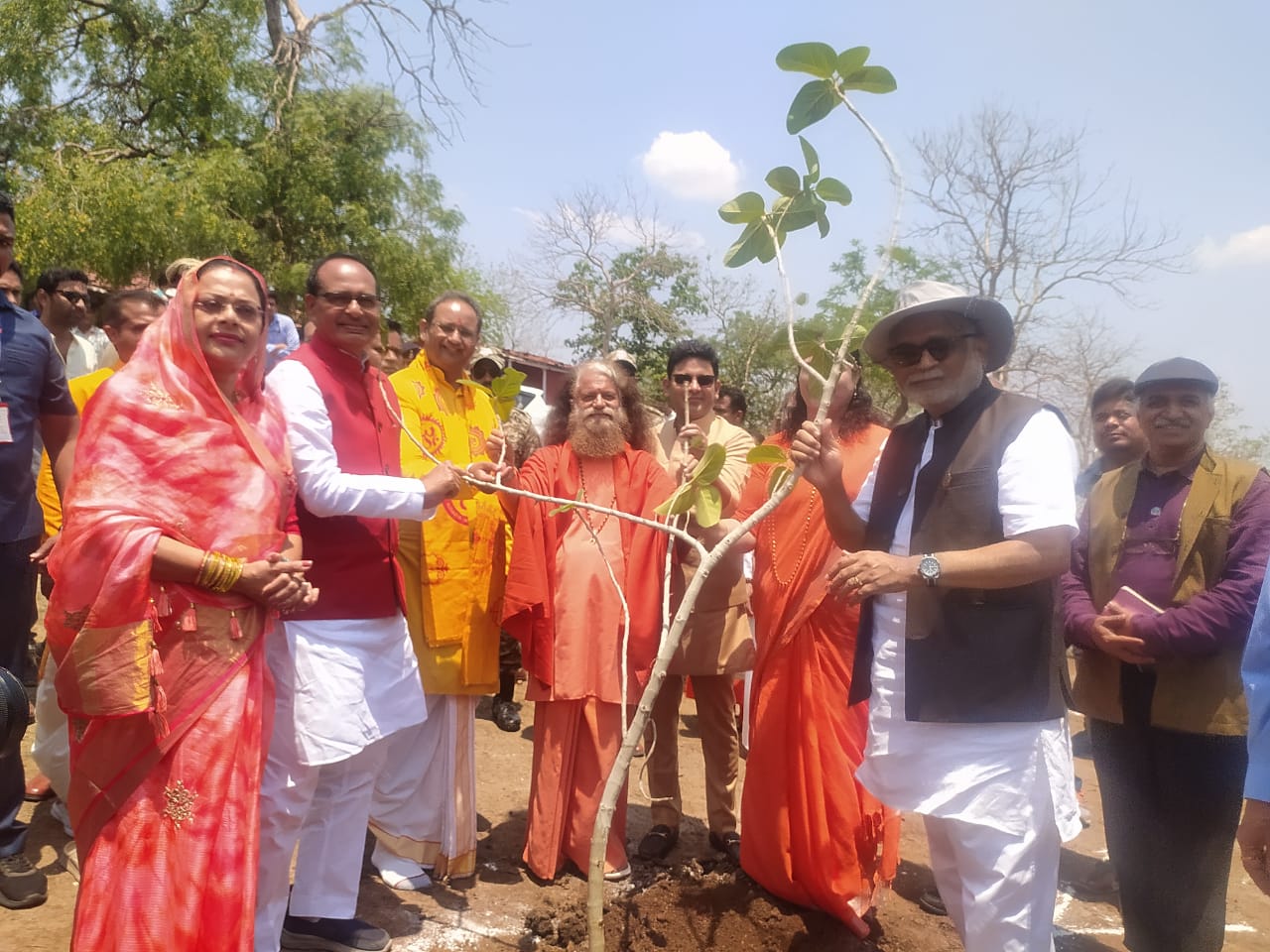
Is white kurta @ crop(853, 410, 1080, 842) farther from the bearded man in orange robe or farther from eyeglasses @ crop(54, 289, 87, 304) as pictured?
eyeglasses @ crop(54, 289, 87, 304)

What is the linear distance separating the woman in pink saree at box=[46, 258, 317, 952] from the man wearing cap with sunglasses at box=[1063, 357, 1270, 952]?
104 inches

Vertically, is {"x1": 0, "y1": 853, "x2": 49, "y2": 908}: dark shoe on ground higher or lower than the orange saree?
lower

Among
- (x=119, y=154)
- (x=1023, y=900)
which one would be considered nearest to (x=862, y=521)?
(x=1023, y=900)

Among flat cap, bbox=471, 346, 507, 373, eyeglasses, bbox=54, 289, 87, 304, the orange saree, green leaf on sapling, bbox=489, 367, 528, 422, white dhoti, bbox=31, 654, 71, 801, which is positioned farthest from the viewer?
flat cap, bbox=471, 346, 507, 373

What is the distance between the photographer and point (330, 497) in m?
2.60

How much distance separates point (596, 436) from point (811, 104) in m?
1.83

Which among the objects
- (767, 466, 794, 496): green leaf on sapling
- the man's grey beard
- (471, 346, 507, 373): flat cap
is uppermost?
(471, 346, 507, 373): flat cap

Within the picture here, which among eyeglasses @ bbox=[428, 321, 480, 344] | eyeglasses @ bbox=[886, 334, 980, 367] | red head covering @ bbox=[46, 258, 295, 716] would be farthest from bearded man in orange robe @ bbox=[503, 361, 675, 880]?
eyeglasses @ bbox=[886, 334, 980, 367]

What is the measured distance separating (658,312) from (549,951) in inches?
802

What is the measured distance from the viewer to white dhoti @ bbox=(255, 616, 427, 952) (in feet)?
8.27

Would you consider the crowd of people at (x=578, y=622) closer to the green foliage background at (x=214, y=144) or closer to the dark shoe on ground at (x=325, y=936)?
the dark shoe on ground at (x=325, y=936)

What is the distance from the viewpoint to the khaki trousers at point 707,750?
3758 millimetres

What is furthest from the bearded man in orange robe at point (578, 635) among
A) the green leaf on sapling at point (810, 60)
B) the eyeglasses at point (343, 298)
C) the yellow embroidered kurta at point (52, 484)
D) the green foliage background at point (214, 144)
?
the green foliage background at point (214, 144)

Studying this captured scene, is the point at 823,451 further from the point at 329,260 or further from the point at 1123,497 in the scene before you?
the point at 329,260
